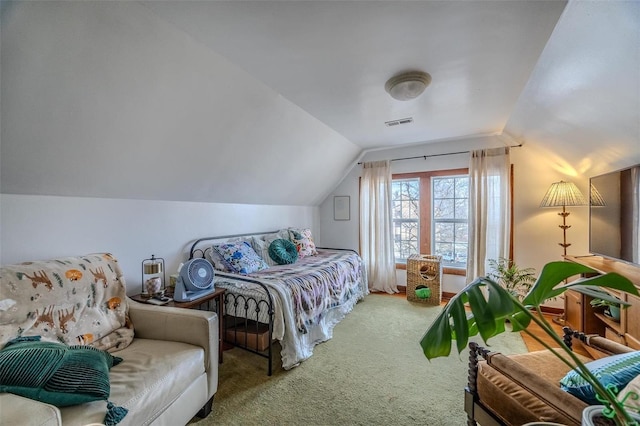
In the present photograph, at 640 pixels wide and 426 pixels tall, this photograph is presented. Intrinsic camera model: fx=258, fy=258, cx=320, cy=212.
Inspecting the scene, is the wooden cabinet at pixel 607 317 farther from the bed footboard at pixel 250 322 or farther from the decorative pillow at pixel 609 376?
the bed footboard at pixel 250 322

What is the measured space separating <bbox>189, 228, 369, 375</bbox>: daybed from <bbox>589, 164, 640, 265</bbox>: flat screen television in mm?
2376

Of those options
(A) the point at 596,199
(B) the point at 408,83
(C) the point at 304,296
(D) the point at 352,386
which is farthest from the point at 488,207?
(D) the point at 352,386

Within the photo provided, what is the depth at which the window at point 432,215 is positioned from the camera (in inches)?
147

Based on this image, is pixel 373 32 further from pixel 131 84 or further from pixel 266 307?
pixel 266 307

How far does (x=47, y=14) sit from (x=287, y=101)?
1.54 meters

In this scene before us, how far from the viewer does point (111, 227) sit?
6.70 feet

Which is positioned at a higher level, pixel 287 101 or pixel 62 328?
pixel 287 101

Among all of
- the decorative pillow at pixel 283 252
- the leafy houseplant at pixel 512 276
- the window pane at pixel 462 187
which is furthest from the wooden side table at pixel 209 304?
the window pane at pixel 462 187

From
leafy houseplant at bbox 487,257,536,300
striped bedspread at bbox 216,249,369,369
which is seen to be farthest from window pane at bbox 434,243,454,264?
striped bedspread at bbox 216,249,369,369

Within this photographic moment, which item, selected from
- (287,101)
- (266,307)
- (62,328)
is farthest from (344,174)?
(62,328)

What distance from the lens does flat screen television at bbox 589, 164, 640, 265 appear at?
1.81m

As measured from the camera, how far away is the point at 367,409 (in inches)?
65.9

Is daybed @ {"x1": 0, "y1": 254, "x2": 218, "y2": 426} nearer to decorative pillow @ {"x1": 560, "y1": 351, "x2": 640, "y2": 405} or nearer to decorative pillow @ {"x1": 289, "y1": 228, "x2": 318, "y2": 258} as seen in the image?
decorative pillow @ {"x1": 560, "y1": 351, "x2": 640, "y2": 405}

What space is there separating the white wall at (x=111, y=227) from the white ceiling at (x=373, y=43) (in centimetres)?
145
